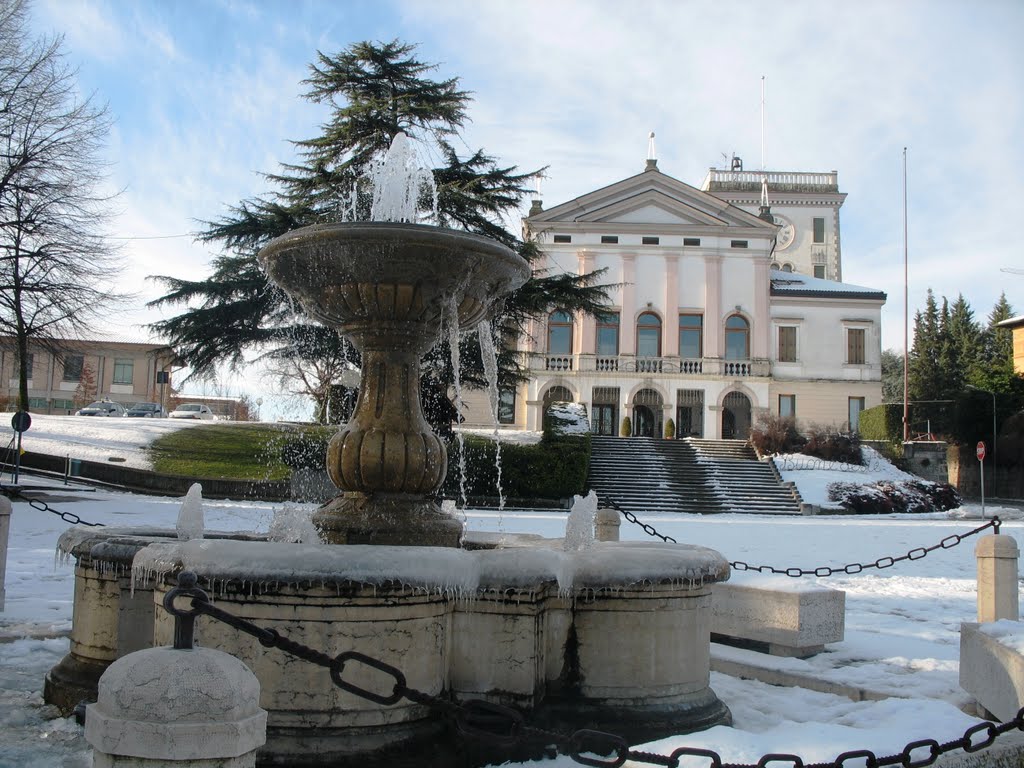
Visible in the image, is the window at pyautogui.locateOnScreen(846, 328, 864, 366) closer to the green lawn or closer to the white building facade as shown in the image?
the white building facade

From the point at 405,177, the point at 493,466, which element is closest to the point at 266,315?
the point at 493,466

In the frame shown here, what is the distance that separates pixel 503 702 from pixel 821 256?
60.6m

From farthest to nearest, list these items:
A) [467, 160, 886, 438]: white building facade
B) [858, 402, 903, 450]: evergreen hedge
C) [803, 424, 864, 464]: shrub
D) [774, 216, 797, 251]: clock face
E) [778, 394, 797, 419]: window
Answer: [774, 216, 797, 251]: clock face < [778, 394, 797, 419]: window < [467, 160, 886, 438]: white building facade < [858, 402, 903, 450]: evergreen hedge < [803, 424, 864, 464]: shrub

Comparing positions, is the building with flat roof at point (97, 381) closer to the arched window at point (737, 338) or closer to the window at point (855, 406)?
the arched window at point (737, 338)

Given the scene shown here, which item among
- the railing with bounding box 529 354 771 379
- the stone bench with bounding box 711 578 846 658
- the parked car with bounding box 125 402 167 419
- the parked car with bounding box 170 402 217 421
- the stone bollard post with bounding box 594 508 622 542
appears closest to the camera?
the stone bench with bounding box 711 578 846 658

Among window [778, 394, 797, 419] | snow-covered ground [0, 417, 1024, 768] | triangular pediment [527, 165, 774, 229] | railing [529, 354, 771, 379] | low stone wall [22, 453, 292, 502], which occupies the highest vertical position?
triangular pediment [527, 165, 774, 229]

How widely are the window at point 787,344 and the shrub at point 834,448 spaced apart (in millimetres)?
12328

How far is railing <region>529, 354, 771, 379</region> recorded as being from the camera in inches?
1683

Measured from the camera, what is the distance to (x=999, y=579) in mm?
7273

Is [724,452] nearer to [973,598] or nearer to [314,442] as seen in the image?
[314,442]

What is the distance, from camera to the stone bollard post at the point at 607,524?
9484 millimetres

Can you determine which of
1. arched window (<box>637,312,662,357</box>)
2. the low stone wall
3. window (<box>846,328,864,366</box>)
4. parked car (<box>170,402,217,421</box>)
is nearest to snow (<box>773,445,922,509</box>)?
window (<box>846,328,864,366</box>)

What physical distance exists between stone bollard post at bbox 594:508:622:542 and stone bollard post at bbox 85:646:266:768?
Answer: 7.41m

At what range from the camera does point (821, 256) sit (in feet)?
199
